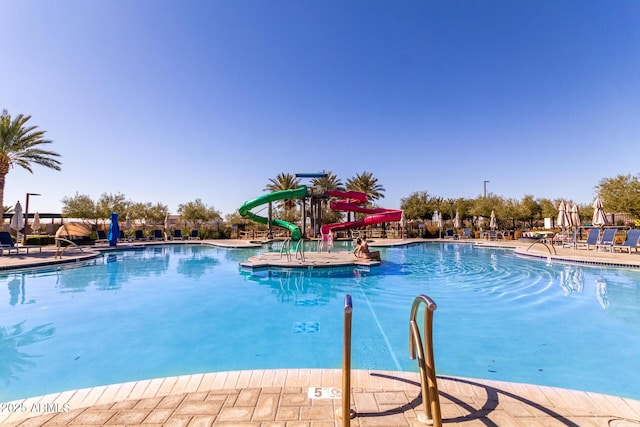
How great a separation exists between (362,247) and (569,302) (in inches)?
298

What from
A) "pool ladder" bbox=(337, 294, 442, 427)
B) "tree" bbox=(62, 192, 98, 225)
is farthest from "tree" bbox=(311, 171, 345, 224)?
"pool ladder" bbox=(337, 294, 442, 427)

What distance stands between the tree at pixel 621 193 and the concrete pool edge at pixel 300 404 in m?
28.7

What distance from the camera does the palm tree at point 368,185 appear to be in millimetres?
36594

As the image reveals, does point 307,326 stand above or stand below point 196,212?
below

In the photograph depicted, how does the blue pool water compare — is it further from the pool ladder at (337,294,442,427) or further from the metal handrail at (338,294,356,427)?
the metal handrail at (338,294,356,427)

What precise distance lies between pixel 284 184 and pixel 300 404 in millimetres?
33516

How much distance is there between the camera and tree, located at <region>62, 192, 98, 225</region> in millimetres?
29328

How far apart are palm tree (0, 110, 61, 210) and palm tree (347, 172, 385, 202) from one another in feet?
92.2

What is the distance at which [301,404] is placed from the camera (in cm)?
274

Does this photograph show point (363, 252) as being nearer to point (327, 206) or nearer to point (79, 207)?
point (327, 206)

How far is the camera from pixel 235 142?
24.1 m

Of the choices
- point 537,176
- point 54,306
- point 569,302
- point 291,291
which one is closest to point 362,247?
point 291,291

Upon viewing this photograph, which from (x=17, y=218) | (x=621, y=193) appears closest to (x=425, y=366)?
(x=17, y=218)

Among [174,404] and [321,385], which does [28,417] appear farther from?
[321,385]
